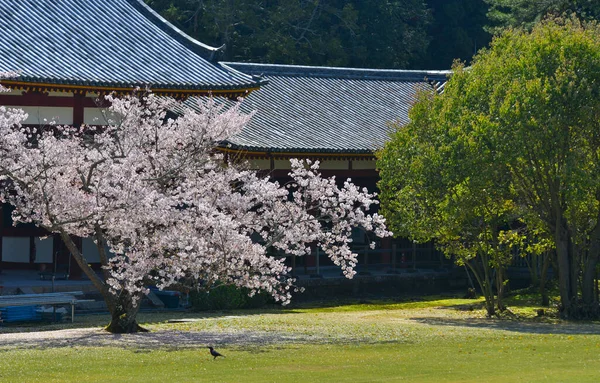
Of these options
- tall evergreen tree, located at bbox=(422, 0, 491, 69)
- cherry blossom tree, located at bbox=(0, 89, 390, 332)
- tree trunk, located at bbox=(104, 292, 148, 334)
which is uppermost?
tall evergreen tree, located at bbox=(422, 0, 491, 69)

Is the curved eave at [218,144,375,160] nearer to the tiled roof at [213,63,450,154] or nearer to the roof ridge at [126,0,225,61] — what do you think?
the tiled roof at [213,63,450,154]

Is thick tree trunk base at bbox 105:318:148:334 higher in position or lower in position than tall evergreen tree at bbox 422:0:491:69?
lower

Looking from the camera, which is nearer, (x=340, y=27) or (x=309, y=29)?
(x=309, y=29)

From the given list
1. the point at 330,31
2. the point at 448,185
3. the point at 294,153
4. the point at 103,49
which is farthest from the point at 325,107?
the point at 330,31

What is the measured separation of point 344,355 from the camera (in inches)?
797

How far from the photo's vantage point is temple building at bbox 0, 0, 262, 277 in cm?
3139

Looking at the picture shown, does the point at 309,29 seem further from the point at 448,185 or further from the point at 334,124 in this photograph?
the point at 448,185

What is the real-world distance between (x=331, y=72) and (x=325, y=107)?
356cm

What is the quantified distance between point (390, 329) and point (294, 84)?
18.3 meters

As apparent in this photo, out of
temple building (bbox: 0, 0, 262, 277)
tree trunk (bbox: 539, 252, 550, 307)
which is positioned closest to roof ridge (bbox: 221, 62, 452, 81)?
temple building (bbox: 0, 0, 262, 277)

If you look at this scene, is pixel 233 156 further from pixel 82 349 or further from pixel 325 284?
pixel 82 349

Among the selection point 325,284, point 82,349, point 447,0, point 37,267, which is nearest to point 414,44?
point 447,0

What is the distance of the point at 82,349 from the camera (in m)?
21.0

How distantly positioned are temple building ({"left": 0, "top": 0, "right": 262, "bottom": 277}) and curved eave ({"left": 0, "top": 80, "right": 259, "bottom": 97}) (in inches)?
1.1
